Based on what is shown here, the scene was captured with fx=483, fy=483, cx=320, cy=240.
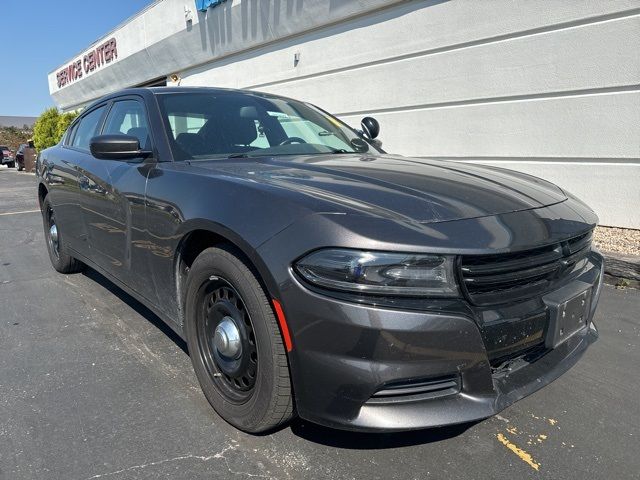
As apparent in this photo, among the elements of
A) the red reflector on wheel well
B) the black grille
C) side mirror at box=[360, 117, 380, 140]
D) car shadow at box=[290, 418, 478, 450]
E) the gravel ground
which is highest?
side mirror at box=[360, 117, 380, 140]

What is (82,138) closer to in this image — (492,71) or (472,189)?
(472,189)

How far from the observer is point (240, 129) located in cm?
299

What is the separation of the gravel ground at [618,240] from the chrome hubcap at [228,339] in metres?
4.03

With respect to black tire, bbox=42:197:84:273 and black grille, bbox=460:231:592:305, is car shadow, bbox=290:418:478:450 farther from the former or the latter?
black tire, bbox=42:197:84:273

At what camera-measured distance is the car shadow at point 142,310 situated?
10.4ft

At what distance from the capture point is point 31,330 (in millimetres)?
3422

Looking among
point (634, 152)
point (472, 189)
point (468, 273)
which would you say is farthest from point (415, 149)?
point (468, 273)

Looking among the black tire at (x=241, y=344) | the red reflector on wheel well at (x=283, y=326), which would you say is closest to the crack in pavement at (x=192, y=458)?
the black tire at (x=241, y=344)

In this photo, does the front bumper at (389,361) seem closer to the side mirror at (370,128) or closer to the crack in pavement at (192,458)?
the crack in pavement at (192,458)

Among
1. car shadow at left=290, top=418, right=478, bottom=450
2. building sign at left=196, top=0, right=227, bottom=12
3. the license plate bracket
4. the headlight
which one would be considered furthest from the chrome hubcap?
building sign at left=196, top=0, right=227, bottom=12

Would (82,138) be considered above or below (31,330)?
above

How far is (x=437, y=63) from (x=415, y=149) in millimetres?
1357

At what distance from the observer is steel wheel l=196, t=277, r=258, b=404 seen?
2.06 meters

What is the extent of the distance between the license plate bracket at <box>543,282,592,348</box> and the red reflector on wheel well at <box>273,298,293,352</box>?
102 cm
